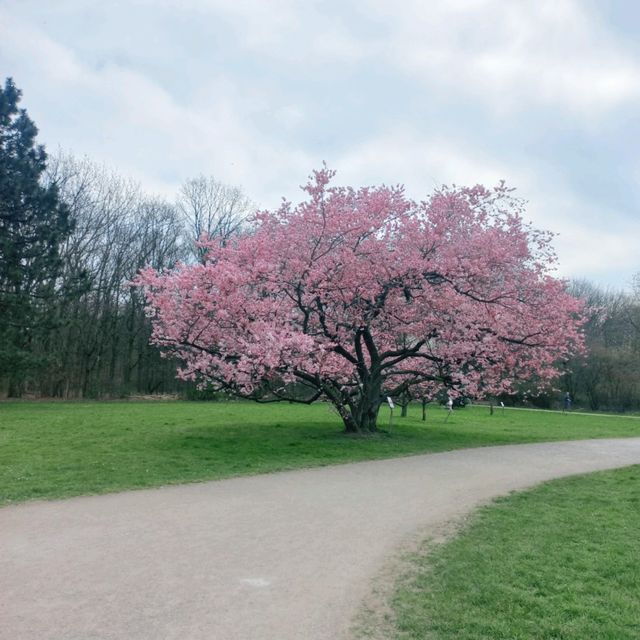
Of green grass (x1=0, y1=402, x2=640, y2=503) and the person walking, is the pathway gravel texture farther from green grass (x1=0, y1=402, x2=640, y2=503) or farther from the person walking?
the person walking

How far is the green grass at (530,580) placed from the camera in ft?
13.0

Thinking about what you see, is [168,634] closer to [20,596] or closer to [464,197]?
[20,596]

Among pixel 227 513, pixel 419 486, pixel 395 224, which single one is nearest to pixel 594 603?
pixel 227 513

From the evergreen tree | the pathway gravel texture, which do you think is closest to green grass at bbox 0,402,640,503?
the pathway gravel texture

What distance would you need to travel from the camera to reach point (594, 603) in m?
4.41

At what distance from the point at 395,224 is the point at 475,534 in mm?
10924

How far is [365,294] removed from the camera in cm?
1549

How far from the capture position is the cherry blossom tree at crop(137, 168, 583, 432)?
1486cm

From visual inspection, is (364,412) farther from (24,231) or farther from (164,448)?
(24,231)

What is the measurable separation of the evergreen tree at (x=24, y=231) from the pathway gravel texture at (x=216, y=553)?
20.9 meters

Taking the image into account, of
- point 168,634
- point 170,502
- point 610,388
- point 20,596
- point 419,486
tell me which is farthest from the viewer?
point 610,388

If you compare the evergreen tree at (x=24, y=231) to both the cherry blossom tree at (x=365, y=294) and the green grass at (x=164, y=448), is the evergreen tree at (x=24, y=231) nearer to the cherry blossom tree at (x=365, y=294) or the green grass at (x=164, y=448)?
the green grass at (x=164, y=448)

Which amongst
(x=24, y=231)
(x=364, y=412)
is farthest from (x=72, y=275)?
(x=364, y=412)

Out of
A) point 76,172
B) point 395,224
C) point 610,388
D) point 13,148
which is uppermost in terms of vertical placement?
point 76,172
